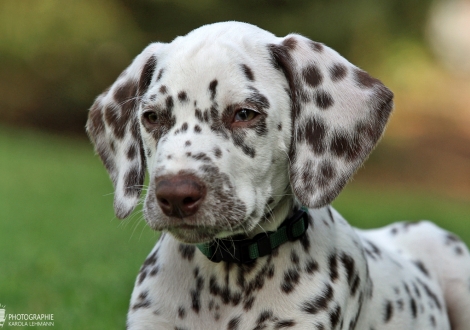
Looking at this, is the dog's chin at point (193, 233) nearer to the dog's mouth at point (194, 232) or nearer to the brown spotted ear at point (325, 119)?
the dog's mouth at point (194, 232)

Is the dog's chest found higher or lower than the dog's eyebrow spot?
lower

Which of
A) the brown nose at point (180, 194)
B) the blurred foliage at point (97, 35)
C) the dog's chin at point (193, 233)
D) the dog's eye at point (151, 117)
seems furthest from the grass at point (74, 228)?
the blurred foliage at point (97, 35)

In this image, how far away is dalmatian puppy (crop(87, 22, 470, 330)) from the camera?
3.67 m

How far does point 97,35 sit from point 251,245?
23.4 m

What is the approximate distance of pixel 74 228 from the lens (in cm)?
1105

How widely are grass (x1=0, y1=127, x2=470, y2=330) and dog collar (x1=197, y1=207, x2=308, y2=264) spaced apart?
56cm

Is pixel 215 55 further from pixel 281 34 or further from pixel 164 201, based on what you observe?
pixel 281 34

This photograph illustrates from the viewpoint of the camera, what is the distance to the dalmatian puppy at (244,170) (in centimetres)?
367

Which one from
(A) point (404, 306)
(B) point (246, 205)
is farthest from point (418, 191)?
(B) point (246, 205)

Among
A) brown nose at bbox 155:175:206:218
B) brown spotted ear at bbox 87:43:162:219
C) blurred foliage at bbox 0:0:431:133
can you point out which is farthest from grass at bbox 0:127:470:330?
blurred foliage at bbox 0:0:431:133

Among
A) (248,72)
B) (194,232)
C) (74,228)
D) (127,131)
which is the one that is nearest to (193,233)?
(194,232)

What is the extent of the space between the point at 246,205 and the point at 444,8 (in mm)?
26311

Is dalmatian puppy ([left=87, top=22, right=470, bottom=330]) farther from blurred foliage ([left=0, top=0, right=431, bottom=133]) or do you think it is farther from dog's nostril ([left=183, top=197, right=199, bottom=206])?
blurred foliage ([left=0, top=0, right=431, bottom=133])

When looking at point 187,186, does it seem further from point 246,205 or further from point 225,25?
point 225,25
